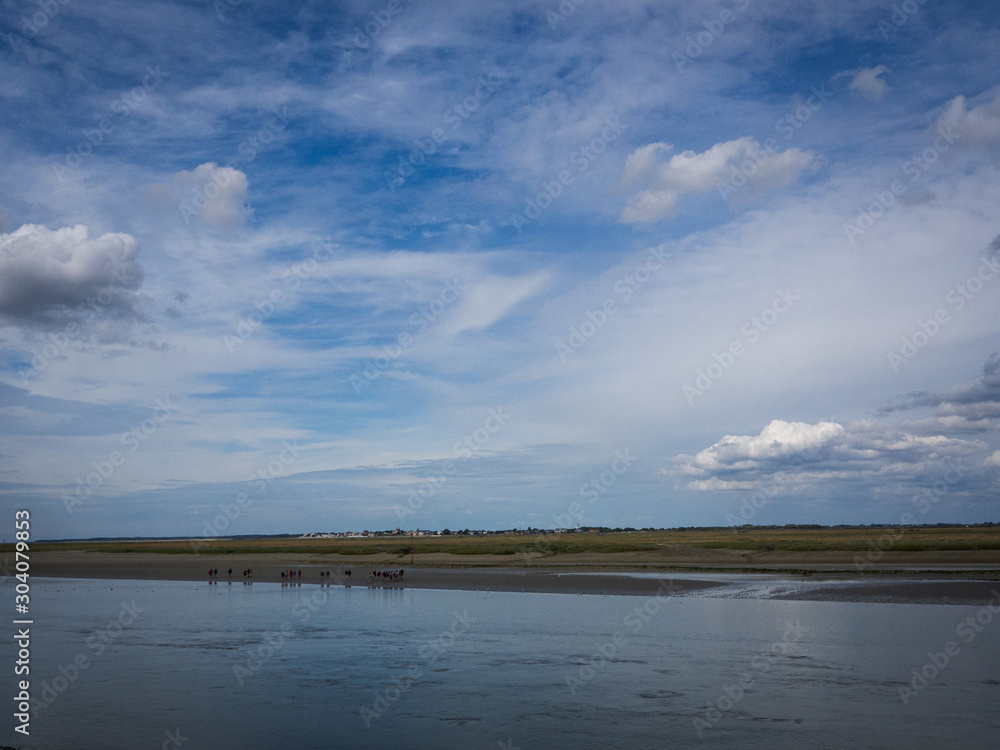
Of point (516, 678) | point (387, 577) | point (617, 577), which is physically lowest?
point (617, 577)

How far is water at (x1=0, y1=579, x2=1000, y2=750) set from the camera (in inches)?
682

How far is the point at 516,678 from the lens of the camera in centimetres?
2308

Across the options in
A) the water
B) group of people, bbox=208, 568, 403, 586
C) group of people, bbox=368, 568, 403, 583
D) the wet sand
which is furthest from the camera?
group of people, bbox=208, 568, 403, 586

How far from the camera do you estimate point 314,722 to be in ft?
61.1

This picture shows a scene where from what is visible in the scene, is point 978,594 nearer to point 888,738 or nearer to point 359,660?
point 888,738

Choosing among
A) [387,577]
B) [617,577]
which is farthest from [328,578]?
[617,577]

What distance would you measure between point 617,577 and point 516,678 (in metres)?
39.5

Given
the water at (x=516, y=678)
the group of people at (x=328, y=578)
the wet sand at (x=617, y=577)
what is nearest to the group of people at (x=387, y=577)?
the group of people at (x=328, y=578)

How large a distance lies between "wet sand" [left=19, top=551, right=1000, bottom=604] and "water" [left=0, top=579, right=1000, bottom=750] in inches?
310

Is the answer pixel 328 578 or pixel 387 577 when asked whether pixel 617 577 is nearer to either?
pixel 387 577

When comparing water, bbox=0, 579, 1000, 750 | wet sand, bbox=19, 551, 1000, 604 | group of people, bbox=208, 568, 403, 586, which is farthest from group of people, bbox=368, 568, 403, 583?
water, bbox=0, 579, 1000, 750

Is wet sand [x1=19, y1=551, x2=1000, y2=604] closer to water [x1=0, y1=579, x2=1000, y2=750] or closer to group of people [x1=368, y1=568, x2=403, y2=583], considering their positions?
group of people [x1=368, y1=568, x2=403, y2=583]

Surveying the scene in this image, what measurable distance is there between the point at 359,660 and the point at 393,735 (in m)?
9.59

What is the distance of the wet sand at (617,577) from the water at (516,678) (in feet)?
25.8
